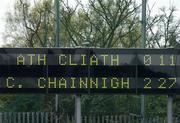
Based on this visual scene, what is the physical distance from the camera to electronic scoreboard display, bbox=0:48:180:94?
1522cm

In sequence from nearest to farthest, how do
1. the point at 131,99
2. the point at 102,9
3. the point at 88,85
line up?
the point at 88,85
the point at 131,99
the point at 102,9

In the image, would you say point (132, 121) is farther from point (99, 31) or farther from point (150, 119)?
point (99, 31)

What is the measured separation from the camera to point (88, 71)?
15.2 metres

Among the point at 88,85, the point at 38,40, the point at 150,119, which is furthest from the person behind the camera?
the point at 38,40

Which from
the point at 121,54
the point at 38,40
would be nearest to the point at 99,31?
the point at 38,40

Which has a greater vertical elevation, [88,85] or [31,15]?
[31,15]

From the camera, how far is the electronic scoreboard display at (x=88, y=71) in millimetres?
15219

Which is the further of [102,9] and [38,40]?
[38,40]

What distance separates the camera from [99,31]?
3044cm

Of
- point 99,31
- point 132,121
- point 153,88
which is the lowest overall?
point 132,121

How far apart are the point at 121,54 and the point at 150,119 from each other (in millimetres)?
4886

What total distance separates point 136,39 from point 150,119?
11911 mm

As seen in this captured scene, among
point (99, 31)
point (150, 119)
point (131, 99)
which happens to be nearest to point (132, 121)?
point (150, 119)

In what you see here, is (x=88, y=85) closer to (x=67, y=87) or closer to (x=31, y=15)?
(x=67, y=87)
